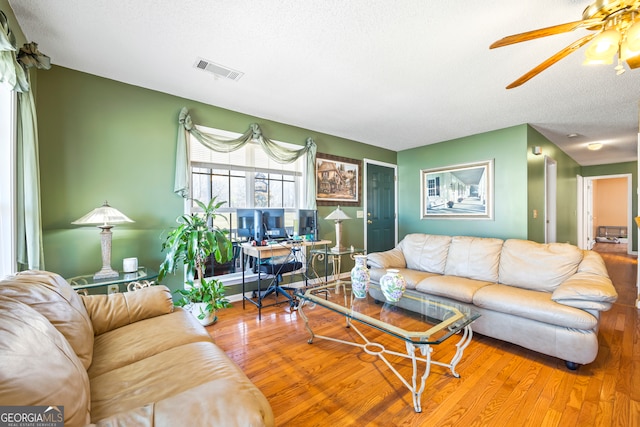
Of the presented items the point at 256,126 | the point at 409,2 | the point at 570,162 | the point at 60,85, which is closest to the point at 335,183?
the point at 256,126

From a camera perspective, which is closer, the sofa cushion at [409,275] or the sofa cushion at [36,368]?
the sofa cushion at [36,368]

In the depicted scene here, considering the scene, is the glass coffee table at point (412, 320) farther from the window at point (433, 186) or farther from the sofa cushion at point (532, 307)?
the window at point (433, 186)

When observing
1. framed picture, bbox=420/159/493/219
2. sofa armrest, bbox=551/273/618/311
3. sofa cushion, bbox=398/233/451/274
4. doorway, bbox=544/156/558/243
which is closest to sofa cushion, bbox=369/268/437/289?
sofa cushion, bbox=398/233/451/274

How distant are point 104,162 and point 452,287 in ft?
12.1

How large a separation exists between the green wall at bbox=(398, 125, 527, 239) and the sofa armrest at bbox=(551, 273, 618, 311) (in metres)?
2.03

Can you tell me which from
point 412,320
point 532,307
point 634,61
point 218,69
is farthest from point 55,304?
point 634,61

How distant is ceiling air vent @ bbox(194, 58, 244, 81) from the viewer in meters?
2.42

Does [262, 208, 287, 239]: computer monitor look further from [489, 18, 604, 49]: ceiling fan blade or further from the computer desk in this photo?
[489, 18, 604, 49]: ceiling fan blade

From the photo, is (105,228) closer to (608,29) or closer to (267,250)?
(267,250)

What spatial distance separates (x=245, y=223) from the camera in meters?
3.23

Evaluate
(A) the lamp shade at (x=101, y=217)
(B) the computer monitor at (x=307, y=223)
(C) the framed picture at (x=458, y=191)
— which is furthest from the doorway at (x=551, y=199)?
(A) the lamp shade at (x=101, y=217)

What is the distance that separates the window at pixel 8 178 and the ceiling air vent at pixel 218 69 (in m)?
1.30

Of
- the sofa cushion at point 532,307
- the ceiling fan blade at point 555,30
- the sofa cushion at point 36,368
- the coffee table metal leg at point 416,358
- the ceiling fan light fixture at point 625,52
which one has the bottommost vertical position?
the coffee table metal leg at point 416,358

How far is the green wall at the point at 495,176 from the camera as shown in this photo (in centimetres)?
403
